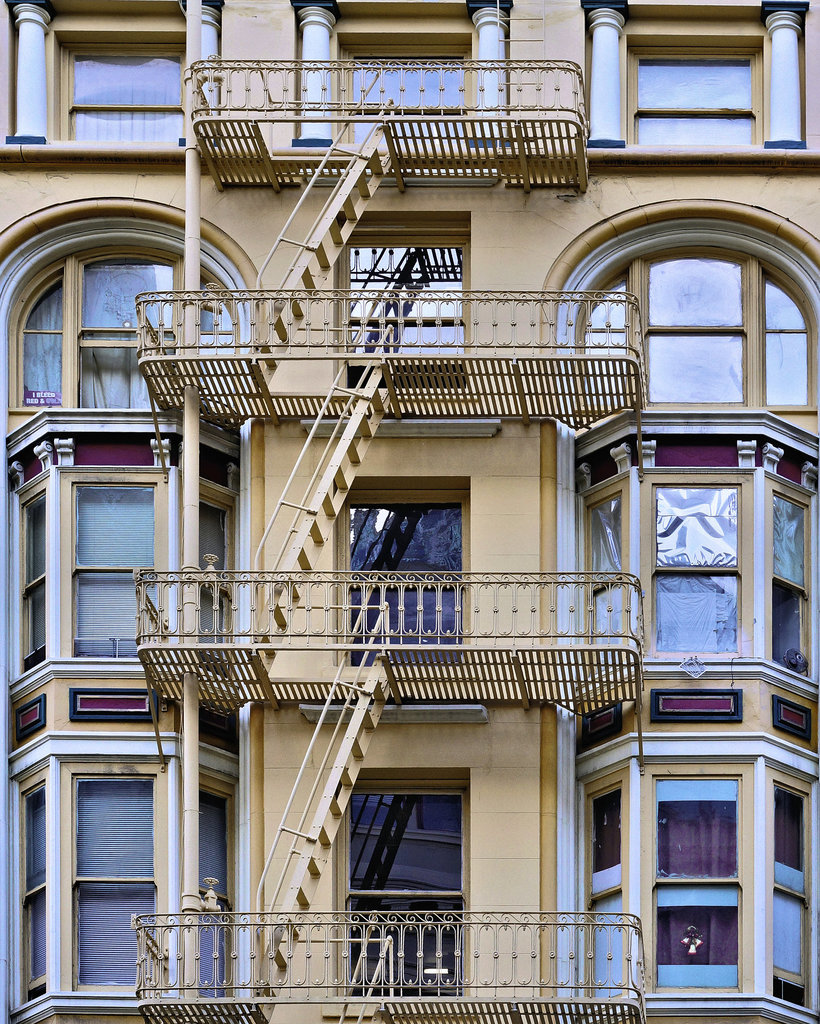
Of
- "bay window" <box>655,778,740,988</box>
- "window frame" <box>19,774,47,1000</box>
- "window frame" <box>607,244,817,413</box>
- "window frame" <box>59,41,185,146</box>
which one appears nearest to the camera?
"bay window" <box>655,778,740,988</box>

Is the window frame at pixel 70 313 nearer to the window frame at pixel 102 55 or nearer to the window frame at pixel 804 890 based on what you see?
the window frame at pixel 102 55

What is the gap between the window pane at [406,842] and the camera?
28.0 m

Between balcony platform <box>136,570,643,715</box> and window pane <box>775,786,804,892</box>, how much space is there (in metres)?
1.87

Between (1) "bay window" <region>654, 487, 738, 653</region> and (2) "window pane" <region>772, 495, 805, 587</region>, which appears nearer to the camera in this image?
(1) "bay window" <region>654, 487, 738, 653</region>

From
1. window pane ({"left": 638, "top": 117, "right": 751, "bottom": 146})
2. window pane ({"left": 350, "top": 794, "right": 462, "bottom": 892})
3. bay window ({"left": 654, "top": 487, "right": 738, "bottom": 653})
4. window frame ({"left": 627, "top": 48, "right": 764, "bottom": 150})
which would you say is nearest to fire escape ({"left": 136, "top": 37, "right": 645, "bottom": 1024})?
window pane ({"left": 350, "top": 794, "right": 462, "bottom": 892})

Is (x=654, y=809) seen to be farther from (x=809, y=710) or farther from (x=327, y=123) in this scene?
(x=327, y=123)

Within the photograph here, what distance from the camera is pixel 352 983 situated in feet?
86.0

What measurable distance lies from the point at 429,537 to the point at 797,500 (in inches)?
145

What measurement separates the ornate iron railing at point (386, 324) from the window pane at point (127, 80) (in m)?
2.37

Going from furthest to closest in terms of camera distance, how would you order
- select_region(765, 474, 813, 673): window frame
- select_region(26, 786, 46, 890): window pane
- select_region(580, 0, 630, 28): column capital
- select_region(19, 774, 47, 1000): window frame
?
select_region(580, 0, 630, 28): column capital → select_region(765, 474, 813, 673): window frame → select_region(26, 786, 46, 890): window pane → select_region(19, 774, 47, 1000): window frame

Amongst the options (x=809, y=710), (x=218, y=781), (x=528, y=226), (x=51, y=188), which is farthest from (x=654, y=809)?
(x=51, y=188)

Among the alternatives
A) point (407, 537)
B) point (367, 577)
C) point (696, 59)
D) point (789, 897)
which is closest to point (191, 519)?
point (367, 577)

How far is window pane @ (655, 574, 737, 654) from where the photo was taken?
92.6 ft

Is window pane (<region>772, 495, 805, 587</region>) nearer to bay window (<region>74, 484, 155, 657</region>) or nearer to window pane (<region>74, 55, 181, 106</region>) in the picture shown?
bay window (<region>74, 484, 155, 657</region>)
